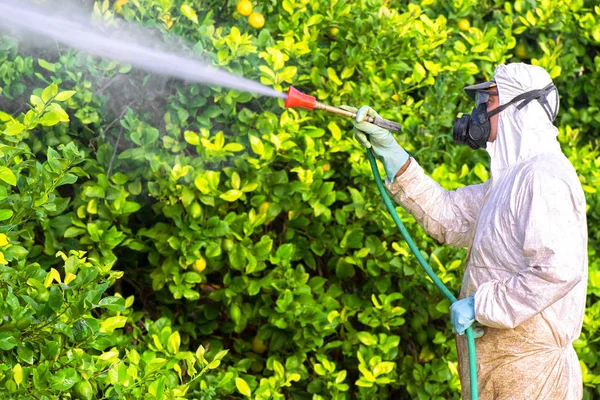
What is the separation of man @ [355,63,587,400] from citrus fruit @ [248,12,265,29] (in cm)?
109

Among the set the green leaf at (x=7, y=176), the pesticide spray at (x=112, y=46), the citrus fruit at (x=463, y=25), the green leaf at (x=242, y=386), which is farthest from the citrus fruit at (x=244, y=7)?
the green leaf at (x=7, y=176)

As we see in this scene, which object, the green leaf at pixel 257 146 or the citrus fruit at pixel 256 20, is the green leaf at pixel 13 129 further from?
the citrus fruit at pixel 256 20

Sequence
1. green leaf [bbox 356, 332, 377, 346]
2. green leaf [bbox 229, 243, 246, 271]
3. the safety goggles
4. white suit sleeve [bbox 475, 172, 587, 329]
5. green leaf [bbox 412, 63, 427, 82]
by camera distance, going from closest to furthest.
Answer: white suit sleeve [bbox 475, 172, 587, 329], the safety goggles, green leaf [bbox 229, 243, 246, 271], green leaf [bbox 356, 332, 377, 346], green leaf [bbox 412, 63, 427, 82]

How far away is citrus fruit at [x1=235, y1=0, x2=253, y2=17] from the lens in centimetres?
420

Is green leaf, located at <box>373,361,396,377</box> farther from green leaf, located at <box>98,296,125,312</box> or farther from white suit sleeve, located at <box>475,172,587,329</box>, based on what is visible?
green leaf, located at <box>98,296,125,312</box>

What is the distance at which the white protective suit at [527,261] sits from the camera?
2.87 metres

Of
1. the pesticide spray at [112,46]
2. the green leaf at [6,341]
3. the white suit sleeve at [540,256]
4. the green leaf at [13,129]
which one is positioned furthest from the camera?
the pesticide spray at [112,46]

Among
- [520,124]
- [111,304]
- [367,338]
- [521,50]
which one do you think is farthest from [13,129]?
[521,50]

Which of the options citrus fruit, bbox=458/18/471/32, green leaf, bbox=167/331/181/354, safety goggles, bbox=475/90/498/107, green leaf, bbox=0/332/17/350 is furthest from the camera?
citrus fruit, bbox=458/18/471/32

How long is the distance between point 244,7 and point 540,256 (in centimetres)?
192

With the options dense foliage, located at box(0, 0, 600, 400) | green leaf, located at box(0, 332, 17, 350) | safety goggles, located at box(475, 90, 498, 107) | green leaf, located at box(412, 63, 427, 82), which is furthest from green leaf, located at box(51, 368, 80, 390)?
green leaf, located at box(412, 63, 427, 82)

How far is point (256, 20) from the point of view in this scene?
4219 millimetres

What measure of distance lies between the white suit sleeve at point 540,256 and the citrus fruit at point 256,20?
5.52 ft

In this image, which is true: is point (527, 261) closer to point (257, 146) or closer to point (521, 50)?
point (257, 146)
